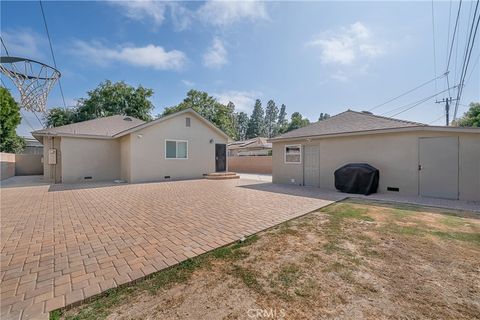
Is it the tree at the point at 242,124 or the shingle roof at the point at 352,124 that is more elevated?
the tree at the point at 242,124

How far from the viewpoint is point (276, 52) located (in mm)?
11797

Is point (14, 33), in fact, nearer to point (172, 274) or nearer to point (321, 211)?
→ point (172, 274)

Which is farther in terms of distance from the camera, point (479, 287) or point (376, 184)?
point (376, 184)

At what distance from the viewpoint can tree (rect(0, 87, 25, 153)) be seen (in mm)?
18891

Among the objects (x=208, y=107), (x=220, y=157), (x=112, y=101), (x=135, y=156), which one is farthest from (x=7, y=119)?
(x=220, y=157)

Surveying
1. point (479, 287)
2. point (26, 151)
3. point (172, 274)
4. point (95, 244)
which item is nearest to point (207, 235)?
point (172, 274)

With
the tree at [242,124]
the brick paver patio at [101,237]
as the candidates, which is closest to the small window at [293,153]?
the brick paver patio at [101,237]

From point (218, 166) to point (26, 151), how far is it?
29.5m

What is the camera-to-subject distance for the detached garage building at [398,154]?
7.14 m

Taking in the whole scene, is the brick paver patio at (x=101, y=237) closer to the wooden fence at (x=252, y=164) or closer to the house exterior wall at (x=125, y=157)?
the house exterior wall at (x=125, y=157)

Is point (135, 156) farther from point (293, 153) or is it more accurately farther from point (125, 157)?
point (293, 153)

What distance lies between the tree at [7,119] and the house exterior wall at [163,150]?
1730 centimetres

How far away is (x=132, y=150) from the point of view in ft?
38.1

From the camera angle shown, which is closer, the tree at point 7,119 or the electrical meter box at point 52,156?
the electrical meter box at point 52,156
